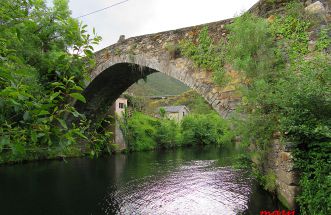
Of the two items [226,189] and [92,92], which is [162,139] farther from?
[226,189]

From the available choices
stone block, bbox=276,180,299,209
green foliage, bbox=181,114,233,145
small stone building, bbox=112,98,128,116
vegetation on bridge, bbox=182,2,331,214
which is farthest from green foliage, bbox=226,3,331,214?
green foliage, bbox=181,114,233,145

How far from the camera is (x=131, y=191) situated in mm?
7051

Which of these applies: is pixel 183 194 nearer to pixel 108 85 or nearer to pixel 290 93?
pixel 290 93

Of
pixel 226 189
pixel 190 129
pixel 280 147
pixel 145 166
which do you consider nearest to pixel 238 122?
pixel 280 147

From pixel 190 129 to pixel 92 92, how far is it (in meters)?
11.2

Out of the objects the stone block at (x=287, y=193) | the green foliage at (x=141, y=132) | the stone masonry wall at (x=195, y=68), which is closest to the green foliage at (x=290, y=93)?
the stone block at (x=287, y=193)

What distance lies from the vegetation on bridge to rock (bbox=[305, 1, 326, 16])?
10 centimetres

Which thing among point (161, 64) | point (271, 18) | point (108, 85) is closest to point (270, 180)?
point (271, 18)

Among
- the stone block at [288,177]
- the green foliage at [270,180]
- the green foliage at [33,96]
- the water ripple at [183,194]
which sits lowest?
the water ripple at [183,194]

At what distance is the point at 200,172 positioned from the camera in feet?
31.3

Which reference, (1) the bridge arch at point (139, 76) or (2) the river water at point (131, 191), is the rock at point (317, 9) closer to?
(1) the bridge arch at point (139, 76)

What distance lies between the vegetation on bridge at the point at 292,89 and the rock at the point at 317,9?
0.10 metres

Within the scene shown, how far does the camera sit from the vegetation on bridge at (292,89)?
3.62 metres

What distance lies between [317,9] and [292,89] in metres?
2.13
